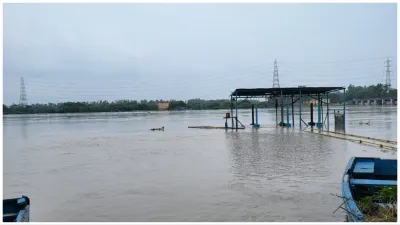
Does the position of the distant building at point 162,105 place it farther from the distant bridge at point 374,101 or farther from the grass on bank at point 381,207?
the grass on bank at point 381,207

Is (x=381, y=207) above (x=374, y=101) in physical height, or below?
below

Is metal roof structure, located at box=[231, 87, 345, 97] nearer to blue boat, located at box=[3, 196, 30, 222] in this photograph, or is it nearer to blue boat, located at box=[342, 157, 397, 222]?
blue boat, located at box=[342, 157, 397, 222]

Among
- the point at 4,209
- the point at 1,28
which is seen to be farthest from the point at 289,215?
the point at 1,28

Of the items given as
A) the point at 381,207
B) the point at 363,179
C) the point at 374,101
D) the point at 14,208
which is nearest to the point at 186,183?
the point at 363,179

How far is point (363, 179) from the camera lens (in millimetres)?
7141

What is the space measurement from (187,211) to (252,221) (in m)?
1.23

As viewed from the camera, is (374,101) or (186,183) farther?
(374,101)

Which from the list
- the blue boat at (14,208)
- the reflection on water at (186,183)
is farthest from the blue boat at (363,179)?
the blue boat at (14,208)

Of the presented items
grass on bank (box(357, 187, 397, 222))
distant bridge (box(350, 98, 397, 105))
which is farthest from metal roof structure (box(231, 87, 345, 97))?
distant bridge (box(350, 98, 397, 105))

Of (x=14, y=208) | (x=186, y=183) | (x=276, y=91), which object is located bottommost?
(x=186, y=183)

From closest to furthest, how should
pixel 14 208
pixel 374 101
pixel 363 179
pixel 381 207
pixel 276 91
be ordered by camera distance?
pixel 381 207 < pixel 14 208 < pixel 363 179 < pixel 276 91 < pixel 374 101

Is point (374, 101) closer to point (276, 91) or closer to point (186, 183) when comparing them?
point (276, 91)

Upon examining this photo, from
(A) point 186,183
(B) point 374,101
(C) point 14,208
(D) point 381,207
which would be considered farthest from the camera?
(B) point 374,101

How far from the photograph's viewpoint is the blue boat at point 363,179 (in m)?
5.53
